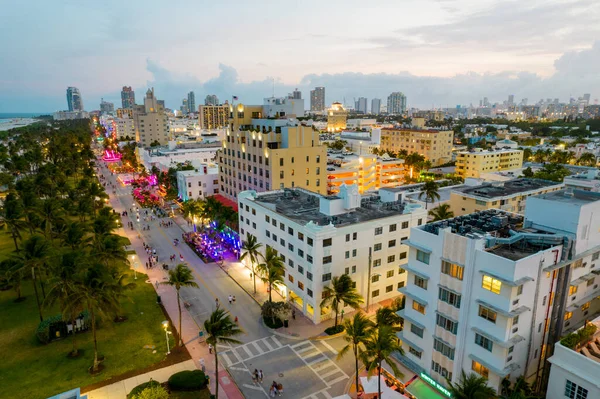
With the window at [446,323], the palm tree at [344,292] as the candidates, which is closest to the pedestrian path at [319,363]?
the palm tree at [344,292]

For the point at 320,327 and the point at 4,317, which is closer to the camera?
the point at 320,327

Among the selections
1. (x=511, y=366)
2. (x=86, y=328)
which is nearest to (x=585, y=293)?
(x=511, y=366)

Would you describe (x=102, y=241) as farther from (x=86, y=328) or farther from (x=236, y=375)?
(x=236, y=375)

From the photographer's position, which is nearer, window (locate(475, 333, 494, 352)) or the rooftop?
window (locate(475, 333, 494, 352))

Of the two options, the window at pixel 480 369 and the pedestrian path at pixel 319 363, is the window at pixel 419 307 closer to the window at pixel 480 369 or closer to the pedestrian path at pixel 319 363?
the window at pixel 480 369

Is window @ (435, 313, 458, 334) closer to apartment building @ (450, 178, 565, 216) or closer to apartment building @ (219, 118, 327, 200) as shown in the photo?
apartment building @ (450, 178, 565, 216)

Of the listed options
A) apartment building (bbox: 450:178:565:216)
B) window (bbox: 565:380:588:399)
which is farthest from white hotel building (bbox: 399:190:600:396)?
apartment building (bbox: 450:178:565:216)
